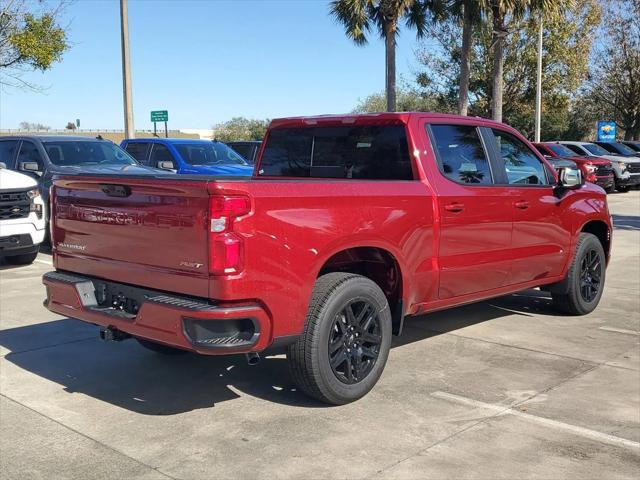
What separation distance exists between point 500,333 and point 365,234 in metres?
2.52

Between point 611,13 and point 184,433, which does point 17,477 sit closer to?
A: point 184,433

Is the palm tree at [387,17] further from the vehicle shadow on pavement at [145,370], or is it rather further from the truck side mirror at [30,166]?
the vehicle shadow on pavement at [145,370]

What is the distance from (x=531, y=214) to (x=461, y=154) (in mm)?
1041

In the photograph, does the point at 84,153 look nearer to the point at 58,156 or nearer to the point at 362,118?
the point at 58,156

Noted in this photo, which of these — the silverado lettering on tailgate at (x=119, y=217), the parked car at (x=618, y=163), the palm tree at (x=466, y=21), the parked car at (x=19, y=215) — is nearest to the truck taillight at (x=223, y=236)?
the silverado lettering on tailgate at (x=119, y=217)

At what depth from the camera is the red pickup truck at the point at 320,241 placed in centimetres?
388

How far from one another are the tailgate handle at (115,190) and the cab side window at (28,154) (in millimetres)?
7741

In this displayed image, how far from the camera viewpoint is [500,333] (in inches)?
253

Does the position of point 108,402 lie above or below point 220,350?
below

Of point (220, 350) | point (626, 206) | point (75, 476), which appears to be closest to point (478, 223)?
point (220, 350)

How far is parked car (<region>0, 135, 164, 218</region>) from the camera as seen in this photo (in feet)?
36.6

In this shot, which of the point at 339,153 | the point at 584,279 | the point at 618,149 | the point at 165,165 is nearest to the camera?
the point at 339,153

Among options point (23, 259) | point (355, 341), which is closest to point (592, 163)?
point (23, 259)

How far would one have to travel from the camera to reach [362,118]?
215 inches
